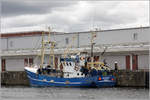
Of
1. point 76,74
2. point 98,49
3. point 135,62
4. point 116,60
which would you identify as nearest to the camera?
point 76,74

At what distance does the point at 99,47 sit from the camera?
64.0 metres

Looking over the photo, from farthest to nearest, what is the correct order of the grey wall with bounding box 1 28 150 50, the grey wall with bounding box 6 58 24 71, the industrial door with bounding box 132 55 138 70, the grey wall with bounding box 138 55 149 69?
the grey wall with bounding box 6 58 24 71, the grey wall with bounding box 1 28 150 50, the industrial door with bounding box 132 55 138 70, the grey wall with bounding box 138 55 149 69

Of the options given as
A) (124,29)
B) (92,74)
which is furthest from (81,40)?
(92,74)

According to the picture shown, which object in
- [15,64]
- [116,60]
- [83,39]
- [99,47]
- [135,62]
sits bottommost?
[15,64]

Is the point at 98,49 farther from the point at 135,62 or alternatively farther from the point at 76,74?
the point at 76,74

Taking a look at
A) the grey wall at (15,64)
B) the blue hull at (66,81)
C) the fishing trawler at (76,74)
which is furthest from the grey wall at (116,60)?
the grey wall at (15,64)

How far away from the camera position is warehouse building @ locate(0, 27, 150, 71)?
60656mm

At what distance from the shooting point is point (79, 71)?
5856 centimetres

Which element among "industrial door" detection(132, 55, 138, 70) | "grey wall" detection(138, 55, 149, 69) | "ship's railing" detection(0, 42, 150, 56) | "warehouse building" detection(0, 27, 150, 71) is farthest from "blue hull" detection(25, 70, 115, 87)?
"ship's railing" detection(0, 42, 150, 56)

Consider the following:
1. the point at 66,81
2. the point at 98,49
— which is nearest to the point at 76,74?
the point at 66,81

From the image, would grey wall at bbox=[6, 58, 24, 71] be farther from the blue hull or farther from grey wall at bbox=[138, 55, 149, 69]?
grey wall at bbox=[138, 55, 149, 69]

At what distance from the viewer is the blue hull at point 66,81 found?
5647 cm

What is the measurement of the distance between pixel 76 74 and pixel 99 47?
6.67 meters

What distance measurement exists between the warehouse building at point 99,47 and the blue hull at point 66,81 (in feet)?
14.0
